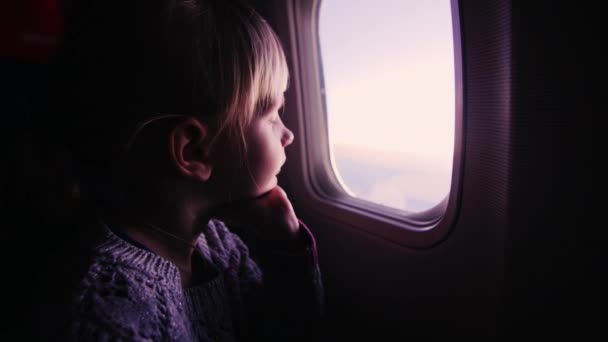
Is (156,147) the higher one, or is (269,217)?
(156,147)

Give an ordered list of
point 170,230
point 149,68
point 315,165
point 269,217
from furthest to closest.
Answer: point 315,165
point 269,217
point 170,230
point 149,68

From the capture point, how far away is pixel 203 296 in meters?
0.74

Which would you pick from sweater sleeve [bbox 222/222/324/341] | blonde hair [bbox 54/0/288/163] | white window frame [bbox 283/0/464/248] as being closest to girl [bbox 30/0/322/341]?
blonde hair [bbox 54/0/288/163]

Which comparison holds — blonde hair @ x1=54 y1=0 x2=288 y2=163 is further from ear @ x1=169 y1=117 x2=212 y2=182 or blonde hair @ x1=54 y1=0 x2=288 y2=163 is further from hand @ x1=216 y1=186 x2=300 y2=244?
hand @ x1=216 y1=186 x2=300 y2=244

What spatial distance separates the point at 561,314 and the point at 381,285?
495mm

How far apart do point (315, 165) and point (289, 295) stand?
22.5 inches

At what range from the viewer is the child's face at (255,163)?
26.5 inches

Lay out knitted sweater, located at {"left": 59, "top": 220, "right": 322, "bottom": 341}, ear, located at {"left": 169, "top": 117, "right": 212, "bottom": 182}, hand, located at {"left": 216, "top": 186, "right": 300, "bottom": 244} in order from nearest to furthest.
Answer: knitted sweater, located at {"left": 59, "top": 220, "right": 322, "bottom": 341}, ear, located at {"left": 169, "top": 117, "right": 212, "bottom": 182}, hand, located at {"left": 216, "top": 186, "right": 300, "bottom": 244}

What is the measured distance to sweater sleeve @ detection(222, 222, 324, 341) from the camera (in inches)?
34.8

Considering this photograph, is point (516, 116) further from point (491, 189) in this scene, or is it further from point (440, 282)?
point (440, 282)

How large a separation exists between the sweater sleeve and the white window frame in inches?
9.6

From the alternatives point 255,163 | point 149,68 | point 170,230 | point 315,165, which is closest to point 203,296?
point 170,230

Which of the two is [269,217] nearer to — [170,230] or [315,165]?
[170,230]

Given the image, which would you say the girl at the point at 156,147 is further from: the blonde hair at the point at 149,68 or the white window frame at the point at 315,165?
→ the white window frame at the point at 315,165
